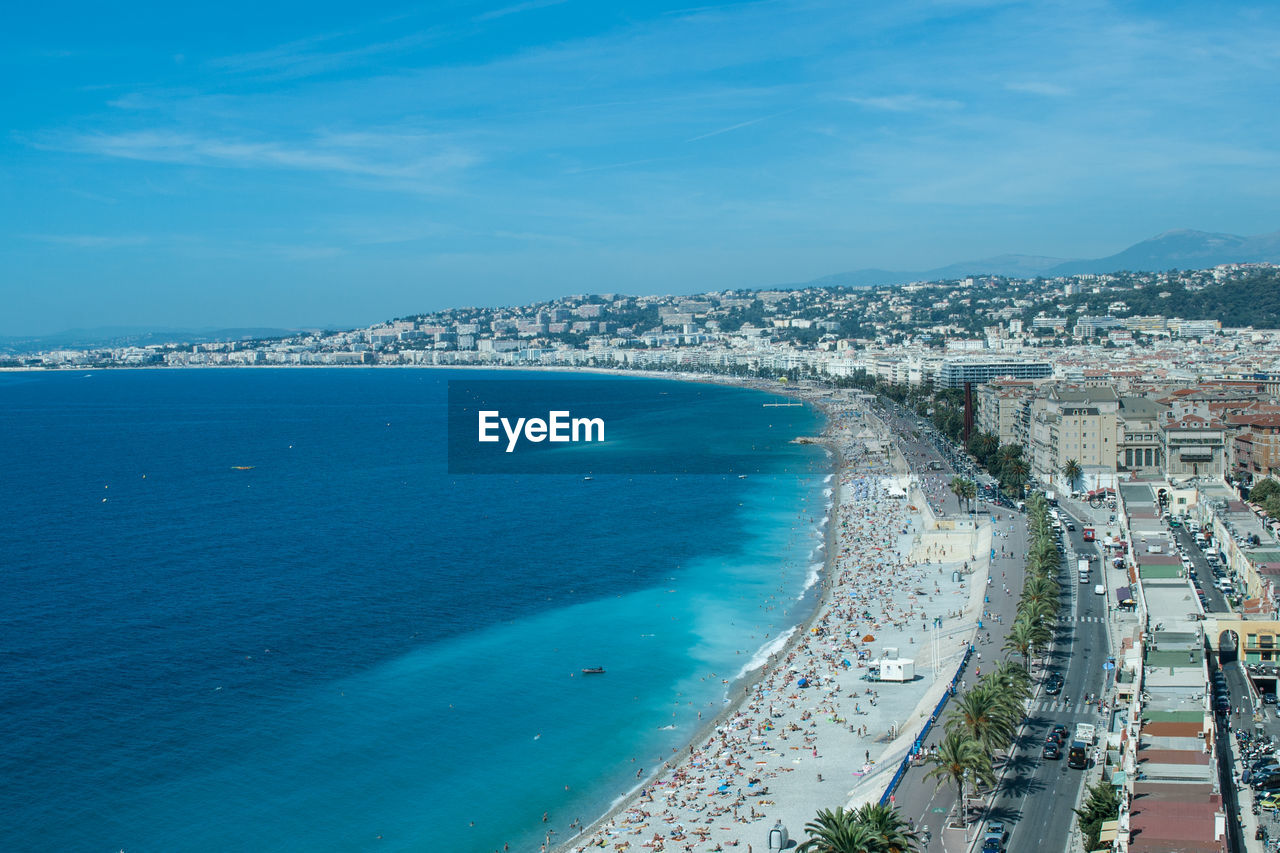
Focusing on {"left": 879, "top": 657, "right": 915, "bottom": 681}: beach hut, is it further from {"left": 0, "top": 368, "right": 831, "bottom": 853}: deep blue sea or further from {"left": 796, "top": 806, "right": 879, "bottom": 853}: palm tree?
{"left": 796, "top": 806, "right": 879, "bottom": 853}: palm tree

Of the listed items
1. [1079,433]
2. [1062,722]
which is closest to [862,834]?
[1062,722]

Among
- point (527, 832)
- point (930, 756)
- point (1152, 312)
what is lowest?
point (527, 832)

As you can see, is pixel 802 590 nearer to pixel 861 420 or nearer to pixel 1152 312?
pixel 861 420

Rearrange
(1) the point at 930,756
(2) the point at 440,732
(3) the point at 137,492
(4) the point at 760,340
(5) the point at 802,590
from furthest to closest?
(4) the point at 760,340, (3) the point at 137,492, (5) the point at 802,590, (2) the point at 440,732, (1) the point at 930,756

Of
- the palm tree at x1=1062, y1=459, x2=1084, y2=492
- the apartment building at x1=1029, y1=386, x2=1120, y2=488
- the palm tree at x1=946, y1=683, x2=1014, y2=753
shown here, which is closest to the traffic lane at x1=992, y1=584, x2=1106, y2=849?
the palm tree at x1=946, y1=683, x2=1014, y2=753

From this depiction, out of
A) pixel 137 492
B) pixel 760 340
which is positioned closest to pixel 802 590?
pixel 137 492

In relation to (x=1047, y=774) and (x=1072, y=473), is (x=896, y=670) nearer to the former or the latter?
(x=1047, y=774)
